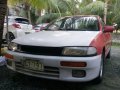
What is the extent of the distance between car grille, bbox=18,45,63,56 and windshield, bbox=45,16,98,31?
1.54 meters

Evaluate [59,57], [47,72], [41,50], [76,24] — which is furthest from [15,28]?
[59,57]

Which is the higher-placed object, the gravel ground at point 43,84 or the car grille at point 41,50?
the car grille at point 41,50

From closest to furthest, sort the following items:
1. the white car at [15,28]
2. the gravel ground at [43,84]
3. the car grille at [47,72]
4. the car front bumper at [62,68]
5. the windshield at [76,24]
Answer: the car front bumper at [62,68]
the car grille at [47,72]
the gravel ground at [43,84]
the windshield at [76,24]
the white car at [15,28]

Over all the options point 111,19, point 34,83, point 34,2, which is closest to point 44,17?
point 111,19

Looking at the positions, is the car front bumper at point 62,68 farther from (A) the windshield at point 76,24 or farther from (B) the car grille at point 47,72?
(A) the windshield at point 76,24

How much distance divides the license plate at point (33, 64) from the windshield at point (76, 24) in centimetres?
172

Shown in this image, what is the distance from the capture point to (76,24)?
5.56m

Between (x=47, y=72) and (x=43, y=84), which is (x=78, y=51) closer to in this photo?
(x=47, y=72)

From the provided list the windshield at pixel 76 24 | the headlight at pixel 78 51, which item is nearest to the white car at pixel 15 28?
the windshield at pixel 76 24

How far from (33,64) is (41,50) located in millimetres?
285

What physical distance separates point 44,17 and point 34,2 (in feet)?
55.9

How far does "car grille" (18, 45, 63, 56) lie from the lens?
3.92 meters

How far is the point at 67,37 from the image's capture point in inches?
173

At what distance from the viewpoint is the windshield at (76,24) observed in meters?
5.39
